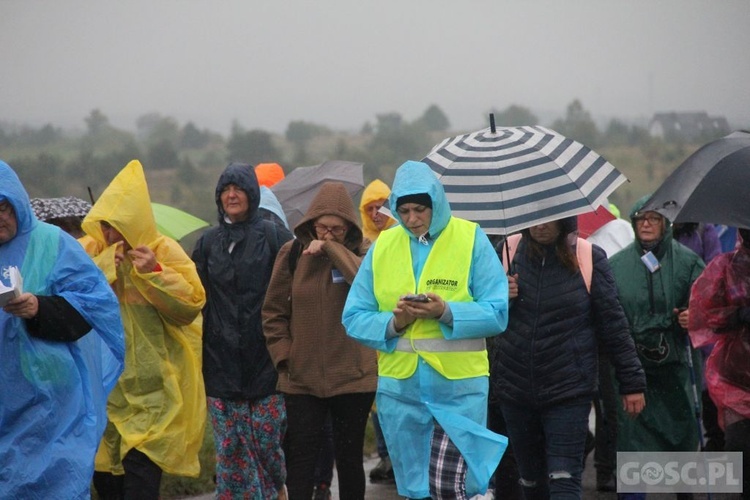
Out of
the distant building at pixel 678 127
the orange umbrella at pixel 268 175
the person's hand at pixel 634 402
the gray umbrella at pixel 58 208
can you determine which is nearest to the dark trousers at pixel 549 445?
the person's hand at pixel 634 402

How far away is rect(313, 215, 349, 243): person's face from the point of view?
Answer: 6.80m

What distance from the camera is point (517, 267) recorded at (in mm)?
6395

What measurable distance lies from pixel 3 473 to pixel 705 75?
107 ft

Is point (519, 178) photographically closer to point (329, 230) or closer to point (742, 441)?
point (329, 230)

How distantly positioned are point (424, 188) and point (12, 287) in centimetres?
189

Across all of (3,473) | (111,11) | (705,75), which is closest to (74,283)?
(3,473)

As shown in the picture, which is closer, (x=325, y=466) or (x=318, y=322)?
(x=318, y=322)

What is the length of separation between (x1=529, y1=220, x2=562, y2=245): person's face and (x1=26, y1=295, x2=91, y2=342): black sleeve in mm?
2379

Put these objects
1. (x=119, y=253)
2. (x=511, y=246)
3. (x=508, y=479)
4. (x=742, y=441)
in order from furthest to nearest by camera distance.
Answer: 1. (x=508, y=479)
2. (x=119, y=253)
3. (x=511, y=246)
4. (x=742, y=441)

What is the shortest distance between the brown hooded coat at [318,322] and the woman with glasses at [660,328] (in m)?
1.85

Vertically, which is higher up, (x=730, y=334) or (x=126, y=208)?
(x=126, y=208)

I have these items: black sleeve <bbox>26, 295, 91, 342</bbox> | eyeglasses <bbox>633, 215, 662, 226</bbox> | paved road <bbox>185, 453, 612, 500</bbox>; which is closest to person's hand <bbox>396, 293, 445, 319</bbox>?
black sleeve <bbox>26, 295, 91, 342</bbox>

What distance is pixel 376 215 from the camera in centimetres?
967

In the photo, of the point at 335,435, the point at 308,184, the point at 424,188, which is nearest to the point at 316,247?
the point at 335,435
